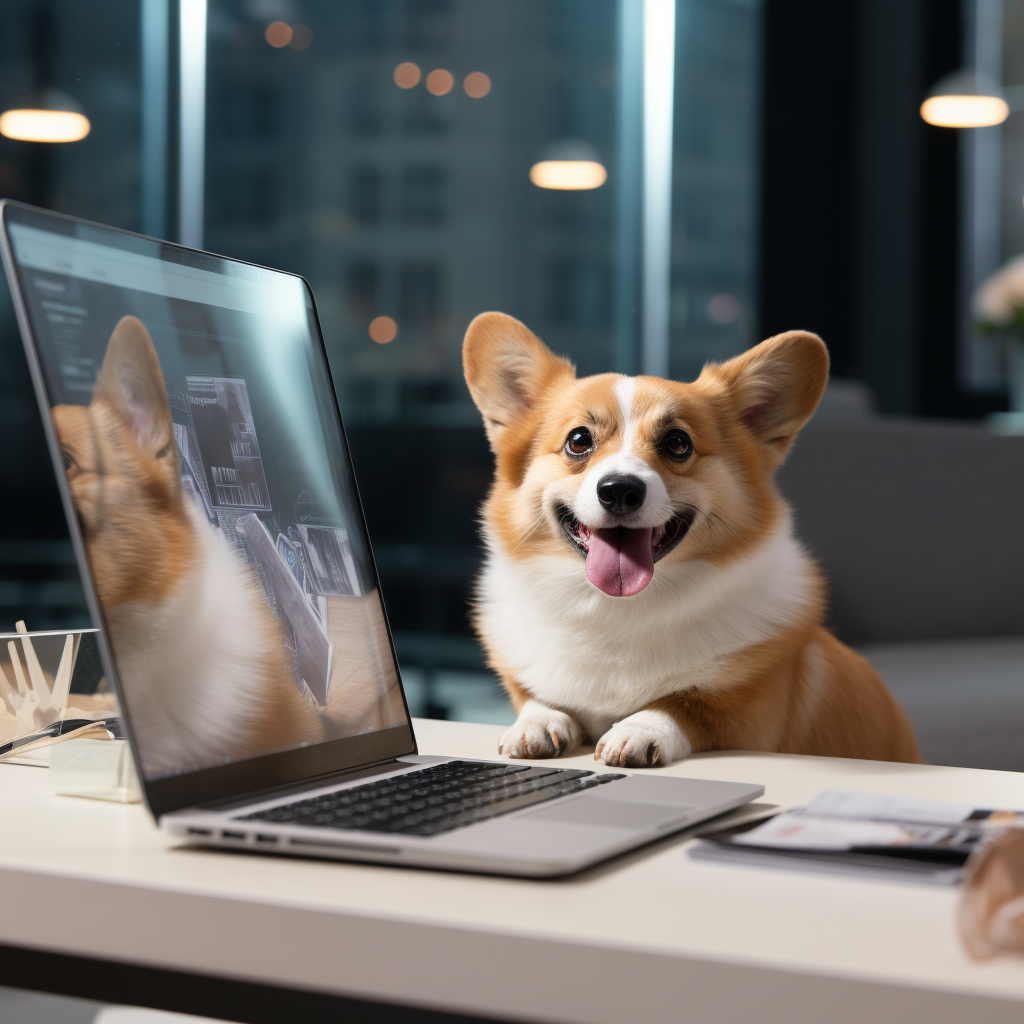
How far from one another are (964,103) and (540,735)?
4.61 meters

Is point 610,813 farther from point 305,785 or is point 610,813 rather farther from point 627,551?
point 627,551

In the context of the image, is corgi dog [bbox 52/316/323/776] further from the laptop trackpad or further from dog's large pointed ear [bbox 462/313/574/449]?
dog's large pointed ear [bbox 462/313/574/449]

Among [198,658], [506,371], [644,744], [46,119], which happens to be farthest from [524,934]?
[46,119]

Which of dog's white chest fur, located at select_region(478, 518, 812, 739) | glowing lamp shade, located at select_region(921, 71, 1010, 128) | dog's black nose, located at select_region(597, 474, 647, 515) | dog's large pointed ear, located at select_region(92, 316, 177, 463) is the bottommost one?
dog's white chest fur, located at select_region(478, 518, 812, 739)

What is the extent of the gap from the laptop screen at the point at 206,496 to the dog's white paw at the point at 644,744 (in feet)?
0.62

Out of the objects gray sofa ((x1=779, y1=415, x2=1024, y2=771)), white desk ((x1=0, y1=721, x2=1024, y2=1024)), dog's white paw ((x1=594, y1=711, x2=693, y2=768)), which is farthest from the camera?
gray sofa ((x1=779, y1=415, x2=1024, y2=771))

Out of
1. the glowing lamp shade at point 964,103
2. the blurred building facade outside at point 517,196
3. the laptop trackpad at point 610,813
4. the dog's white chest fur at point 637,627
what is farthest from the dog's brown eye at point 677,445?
the glowing lamp shade at point 964,103

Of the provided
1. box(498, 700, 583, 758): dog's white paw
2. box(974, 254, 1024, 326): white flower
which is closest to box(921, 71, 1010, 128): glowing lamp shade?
box(974, 254, 1024, 326): white flower

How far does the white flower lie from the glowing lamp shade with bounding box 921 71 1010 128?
71 cm

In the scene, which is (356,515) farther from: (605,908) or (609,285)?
(609,285)

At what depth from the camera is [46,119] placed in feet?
13.3

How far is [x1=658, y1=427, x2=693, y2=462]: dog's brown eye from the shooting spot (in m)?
1.13

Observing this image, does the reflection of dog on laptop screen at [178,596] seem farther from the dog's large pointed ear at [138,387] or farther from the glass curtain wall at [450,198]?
the glass curtain wall at [450,198]

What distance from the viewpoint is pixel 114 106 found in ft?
14.0
